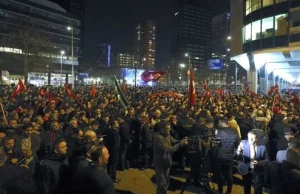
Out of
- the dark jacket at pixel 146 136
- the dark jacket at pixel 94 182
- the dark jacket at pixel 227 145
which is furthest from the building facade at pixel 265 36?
the dark jacket at pixel 94 182

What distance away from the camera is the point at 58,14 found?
301ft

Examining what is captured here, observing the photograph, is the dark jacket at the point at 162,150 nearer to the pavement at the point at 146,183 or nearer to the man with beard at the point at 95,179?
the pavement at the point at 146,183

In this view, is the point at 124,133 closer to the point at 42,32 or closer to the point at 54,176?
the point at 54,176

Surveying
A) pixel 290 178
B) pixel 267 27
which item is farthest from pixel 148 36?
pixel 290 178

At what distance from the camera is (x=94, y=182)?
4258 millimetres

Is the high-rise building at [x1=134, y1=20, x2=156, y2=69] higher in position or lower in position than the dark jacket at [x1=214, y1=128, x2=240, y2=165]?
higher

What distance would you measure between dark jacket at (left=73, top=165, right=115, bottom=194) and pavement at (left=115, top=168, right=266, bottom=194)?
418cm

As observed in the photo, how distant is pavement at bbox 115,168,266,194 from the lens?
8.45 m

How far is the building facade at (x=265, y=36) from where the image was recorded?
35219 mm

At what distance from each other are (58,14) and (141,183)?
89.6 m

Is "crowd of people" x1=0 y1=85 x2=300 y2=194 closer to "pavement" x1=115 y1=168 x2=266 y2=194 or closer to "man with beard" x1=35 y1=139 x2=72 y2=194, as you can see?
"man with beard" x1=35 y1=139 x2=72 y2=194

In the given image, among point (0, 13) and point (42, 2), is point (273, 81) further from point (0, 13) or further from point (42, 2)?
point (42, 2)

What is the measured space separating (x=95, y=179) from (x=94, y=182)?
4cm

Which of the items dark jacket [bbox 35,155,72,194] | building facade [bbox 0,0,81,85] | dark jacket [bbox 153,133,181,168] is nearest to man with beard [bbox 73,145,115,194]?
dark jacket [bbox 35,155,72,194]
